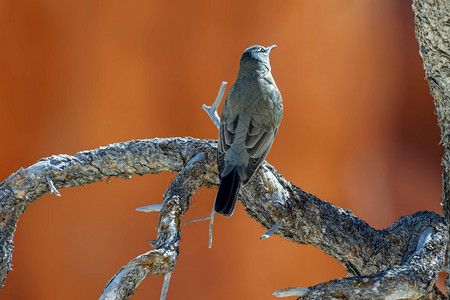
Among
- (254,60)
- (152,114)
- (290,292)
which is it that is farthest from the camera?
(152,114)

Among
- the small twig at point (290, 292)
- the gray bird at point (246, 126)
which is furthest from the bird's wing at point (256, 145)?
the small twig at point (290, 292)

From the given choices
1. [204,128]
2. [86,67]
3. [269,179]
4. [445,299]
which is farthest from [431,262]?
[86,67]

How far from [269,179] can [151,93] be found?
8.61 feet

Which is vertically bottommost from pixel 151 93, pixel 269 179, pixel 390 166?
pixel 269 179

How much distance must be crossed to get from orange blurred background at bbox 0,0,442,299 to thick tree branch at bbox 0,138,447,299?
93.4 inches

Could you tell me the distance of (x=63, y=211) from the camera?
14.5 ft

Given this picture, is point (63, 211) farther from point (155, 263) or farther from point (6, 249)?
point (155, 263)

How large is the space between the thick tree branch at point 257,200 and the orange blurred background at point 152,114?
2.37 metres

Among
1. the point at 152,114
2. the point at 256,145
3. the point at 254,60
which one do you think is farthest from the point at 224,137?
the point at 152,114

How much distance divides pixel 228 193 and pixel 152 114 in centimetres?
265

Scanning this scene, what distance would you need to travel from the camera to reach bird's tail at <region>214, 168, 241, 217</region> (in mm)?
1889

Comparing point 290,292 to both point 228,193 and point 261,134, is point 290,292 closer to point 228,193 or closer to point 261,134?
point 228,193

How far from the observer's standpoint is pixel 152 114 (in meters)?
4.47

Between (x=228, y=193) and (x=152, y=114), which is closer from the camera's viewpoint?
(x=228, y=193)
